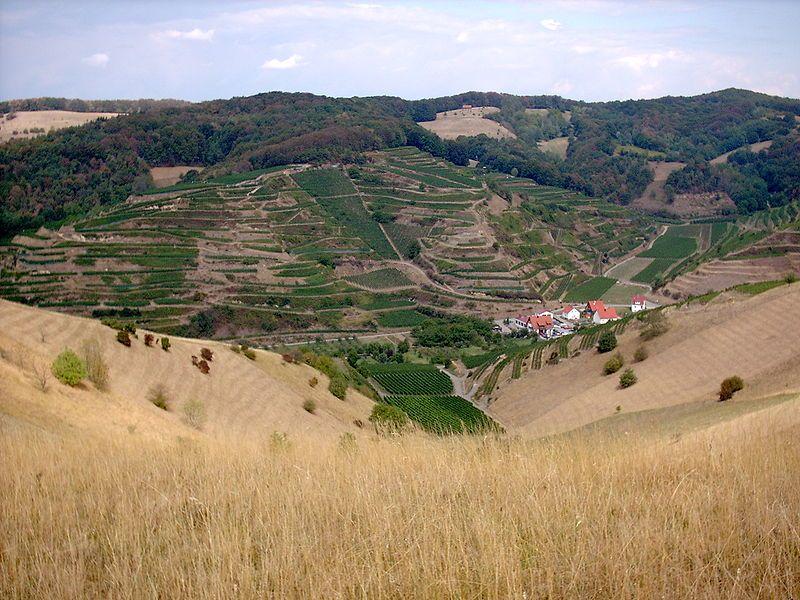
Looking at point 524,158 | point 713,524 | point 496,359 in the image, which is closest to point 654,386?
point 496,359

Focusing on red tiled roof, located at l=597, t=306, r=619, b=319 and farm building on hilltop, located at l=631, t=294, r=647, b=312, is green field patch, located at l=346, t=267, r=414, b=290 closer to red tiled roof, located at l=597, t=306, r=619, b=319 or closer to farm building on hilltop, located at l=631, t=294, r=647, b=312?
red tiled roof, located at l=597, t=306, r=619, b=319

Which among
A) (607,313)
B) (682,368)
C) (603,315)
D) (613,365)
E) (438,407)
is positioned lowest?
(438,407)

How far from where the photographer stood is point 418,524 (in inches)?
153

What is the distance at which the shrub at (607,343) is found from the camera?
40625mm

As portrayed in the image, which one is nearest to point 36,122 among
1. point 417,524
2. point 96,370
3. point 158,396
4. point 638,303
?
point 638,303

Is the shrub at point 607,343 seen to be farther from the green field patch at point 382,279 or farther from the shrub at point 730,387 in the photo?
the green field patch at point 382,279

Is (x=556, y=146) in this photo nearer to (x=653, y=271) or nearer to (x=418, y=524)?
(x=653, y=271)

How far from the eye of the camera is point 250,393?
2766 centimetres

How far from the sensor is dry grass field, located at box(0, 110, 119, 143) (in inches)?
4422

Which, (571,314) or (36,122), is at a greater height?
(36,122)

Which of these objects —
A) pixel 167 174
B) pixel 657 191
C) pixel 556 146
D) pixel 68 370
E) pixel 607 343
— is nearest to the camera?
pixel 68 370

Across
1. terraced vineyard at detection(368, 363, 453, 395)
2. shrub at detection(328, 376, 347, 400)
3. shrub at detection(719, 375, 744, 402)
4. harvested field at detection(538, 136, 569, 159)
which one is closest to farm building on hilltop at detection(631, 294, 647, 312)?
terraced vineyard at detection(368, 363, 453, 395)

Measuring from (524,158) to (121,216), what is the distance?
77.3 meters

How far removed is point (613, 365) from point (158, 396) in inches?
992
